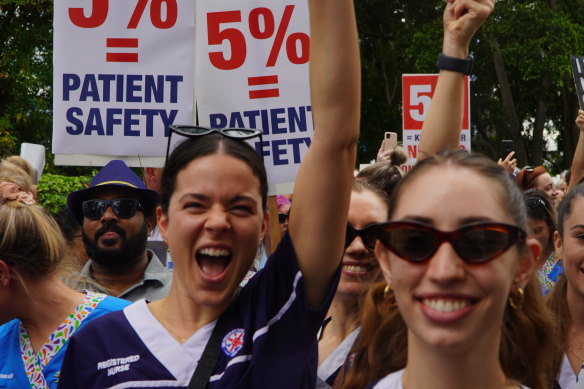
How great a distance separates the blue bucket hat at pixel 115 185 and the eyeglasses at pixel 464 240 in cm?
324

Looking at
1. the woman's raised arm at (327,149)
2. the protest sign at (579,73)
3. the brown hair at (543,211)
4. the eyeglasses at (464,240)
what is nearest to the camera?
the eyeglasses at (464,240)

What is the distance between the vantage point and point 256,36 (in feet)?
18.1

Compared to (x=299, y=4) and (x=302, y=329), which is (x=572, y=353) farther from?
(x=299, y=4)

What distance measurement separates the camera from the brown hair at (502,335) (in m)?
2.32

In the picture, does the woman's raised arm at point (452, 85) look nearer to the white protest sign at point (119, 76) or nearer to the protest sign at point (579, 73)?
the white protest sign at point (119, 76)

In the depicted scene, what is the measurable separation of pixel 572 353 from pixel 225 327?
1.49 metres

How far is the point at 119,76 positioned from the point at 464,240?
3790mm

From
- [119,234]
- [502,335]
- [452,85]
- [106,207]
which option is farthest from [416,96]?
[502,335]

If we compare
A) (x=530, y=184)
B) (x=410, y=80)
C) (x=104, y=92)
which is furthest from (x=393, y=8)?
(x=104, y=92)

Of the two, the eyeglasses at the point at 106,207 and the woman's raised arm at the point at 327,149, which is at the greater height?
the woman's raised arm at the point at 327,149

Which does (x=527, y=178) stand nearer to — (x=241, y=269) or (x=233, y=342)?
(x=241, y=269)

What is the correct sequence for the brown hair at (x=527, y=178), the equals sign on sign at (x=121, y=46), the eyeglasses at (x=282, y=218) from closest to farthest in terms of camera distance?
the eyeglasses at (x=282, y=218) → the equals sign on sign at (x=121, y=46) → the brown hair at (x=527, y=178)

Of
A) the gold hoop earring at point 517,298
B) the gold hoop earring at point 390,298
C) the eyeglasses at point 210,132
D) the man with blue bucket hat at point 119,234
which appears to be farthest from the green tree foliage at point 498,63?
the gold hoop earring at point 517,298

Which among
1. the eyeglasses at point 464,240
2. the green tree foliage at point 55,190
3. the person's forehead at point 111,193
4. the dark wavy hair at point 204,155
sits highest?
the dark wavy hair at point 204,155
